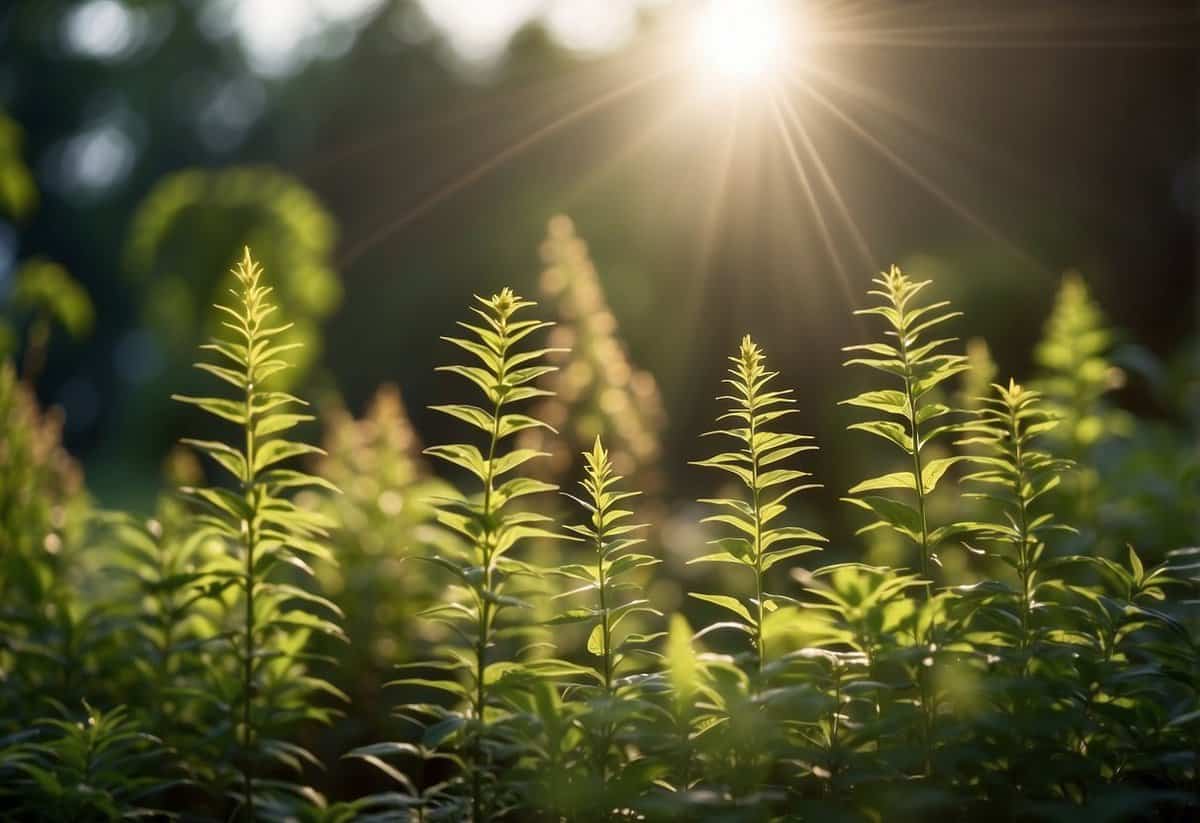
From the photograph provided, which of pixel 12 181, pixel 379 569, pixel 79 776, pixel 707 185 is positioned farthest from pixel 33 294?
pixel 707 185

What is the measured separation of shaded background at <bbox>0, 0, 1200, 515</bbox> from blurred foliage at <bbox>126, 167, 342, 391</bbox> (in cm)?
5

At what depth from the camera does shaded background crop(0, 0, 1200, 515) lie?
9492 mm

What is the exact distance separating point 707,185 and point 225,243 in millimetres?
7580

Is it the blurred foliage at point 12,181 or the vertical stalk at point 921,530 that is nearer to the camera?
the vertical stalk at point 921,530

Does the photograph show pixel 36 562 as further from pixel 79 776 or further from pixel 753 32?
pixel 753 32

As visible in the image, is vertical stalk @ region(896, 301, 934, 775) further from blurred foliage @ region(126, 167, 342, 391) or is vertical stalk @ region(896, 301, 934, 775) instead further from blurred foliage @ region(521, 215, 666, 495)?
blurred foliage @ region(126, 167, 342, 391)

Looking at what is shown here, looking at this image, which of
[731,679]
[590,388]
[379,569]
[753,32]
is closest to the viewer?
[731,679]

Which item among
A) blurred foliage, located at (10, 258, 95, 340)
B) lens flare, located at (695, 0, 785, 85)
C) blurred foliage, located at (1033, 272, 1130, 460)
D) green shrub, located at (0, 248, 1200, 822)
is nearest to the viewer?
green shrub, located at (0, 248, 1200, 822)

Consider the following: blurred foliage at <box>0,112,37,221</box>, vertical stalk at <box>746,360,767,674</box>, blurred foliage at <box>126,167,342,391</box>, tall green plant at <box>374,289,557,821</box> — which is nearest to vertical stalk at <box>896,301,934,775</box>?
→ vertical stalk at <box>746,360,767,674</box>

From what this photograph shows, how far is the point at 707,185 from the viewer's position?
13562mm

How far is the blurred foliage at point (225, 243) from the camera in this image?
5633mm

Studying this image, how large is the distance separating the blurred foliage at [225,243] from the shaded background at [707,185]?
1.9 inches

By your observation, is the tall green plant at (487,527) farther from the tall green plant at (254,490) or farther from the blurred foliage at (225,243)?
the blurred foliage at (225,243)

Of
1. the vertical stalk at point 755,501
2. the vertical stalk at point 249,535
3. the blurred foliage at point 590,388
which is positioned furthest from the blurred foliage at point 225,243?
the vertical stalk at point 755,501
